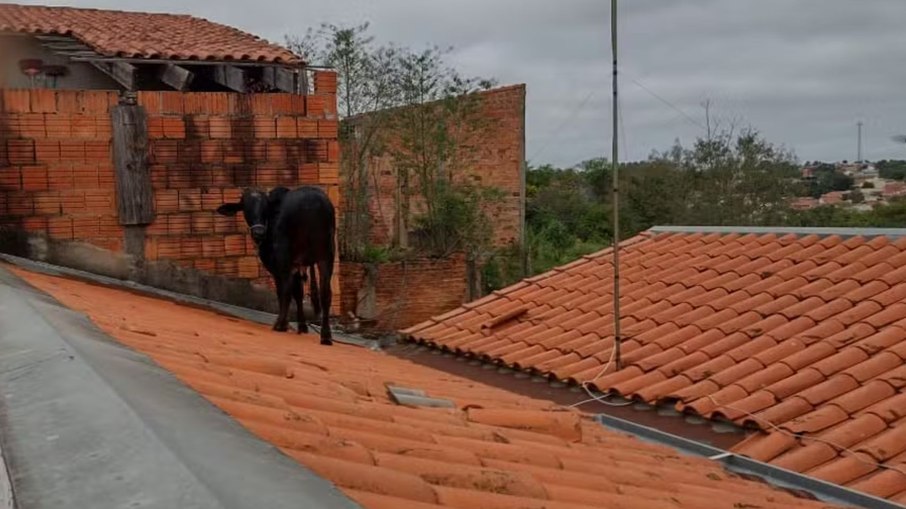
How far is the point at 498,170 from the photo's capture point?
69.6ft

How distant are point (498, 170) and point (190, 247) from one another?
13.3 m

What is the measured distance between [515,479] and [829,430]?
9.19 ft

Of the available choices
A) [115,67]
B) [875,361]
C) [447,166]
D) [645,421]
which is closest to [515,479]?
[645,421]

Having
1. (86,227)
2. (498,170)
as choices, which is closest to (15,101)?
(86,227)

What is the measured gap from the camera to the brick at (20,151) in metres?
7.81

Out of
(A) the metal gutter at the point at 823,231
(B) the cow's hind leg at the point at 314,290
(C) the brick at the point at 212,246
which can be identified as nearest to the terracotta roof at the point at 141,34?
(C) the brick at the point at 212,246

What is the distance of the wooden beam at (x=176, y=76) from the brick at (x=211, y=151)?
1.02 m

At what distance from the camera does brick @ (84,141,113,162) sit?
8.12 m

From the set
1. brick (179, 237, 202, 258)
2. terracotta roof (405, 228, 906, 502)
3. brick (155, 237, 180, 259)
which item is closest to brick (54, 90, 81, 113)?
brick (155, 237, 180, 259)

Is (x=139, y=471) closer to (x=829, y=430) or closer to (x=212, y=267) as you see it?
(x=829, y=430)

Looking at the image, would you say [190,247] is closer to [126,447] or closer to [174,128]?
[174,128]

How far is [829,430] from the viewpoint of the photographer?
4672mm

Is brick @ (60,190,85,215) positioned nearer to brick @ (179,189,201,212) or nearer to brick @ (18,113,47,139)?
brick @ (18,113,47,139)

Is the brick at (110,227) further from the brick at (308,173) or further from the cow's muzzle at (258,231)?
the brick at (308,173)
